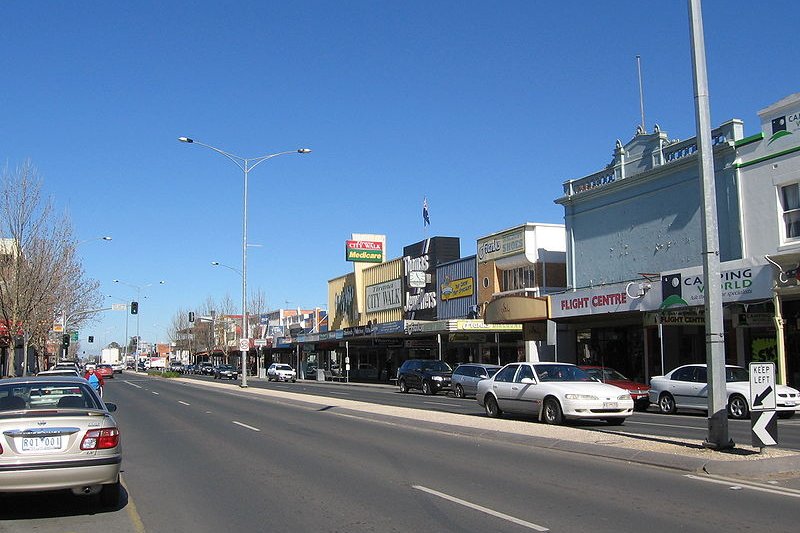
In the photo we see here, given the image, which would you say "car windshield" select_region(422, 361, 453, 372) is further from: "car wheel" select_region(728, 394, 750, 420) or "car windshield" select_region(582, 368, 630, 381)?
"car wheel" select_region(728, 394, 750, 420)

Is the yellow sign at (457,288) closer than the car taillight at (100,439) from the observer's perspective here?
No

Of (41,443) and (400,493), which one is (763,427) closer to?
(400,493)

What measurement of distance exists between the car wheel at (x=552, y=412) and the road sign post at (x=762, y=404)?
5951 mm

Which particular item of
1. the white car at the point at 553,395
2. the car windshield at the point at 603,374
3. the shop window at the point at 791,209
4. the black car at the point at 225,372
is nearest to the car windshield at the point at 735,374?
the car windshield at the point at 603,374

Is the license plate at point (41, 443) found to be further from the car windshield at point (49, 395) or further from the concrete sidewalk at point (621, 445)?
the concrete sidewalk at point (621, 445)

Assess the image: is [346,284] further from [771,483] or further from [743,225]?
[771,483]

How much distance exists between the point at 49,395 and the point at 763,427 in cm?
1045

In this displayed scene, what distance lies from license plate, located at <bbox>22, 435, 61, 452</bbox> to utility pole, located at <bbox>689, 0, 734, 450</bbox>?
989 centimetres

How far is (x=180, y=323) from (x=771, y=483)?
13397cm

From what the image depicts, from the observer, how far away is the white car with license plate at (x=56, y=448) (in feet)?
25.8

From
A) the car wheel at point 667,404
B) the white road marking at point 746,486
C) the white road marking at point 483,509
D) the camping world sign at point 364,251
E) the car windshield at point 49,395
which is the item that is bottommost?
the car wheel at point 667,404

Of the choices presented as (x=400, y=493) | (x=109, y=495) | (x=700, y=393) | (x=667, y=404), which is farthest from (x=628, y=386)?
(x=109, y=495)

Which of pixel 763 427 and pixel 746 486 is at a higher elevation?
pixel 763 427

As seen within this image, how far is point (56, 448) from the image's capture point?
26.6 ft
